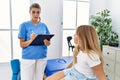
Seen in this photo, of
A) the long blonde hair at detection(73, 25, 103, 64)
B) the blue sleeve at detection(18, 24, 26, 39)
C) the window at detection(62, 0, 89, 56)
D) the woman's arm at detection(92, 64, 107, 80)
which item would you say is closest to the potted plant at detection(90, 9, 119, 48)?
the window at detection(62, 0, 89, 56)

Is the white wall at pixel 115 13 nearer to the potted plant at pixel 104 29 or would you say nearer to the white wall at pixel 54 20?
the potted plant at pixel 104 29

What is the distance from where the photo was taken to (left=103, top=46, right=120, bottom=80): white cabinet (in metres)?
2.94

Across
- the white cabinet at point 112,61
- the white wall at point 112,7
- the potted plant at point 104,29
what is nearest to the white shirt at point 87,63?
the white cabinet at point 112,61

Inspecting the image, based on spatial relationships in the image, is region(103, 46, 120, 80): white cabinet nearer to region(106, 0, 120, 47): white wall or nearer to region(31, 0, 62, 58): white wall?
region(106, 0, 120, 47): white wall

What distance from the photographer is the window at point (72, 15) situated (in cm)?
354

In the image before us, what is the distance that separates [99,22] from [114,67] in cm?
105

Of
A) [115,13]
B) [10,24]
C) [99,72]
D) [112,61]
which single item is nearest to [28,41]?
[99,72]

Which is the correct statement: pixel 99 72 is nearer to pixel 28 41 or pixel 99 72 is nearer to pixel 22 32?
pixel 28 41

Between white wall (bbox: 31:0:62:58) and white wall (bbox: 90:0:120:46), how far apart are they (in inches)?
37.1

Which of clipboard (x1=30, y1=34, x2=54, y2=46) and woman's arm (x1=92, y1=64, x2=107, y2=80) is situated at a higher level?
clipboard (x1=30, y1=34, x2=54, y2=46)

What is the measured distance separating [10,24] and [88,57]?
6.98 ft

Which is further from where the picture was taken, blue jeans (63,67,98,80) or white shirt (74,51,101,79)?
blue jeans (63,67,98,80)

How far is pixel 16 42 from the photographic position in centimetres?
314

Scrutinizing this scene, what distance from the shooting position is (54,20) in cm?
336
